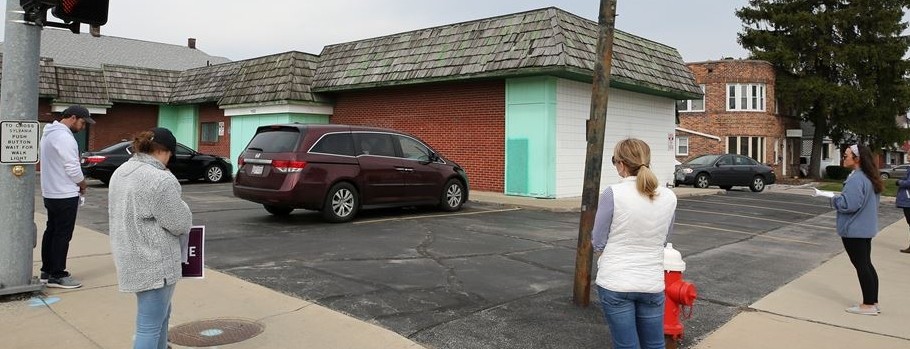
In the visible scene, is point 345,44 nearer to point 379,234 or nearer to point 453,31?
point 453,31

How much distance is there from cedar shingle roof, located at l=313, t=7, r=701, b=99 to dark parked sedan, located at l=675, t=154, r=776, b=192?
3588mm

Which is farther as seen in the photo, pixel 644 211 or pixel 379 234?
pixel 379 234

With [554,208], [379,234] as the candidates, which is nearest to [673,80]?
[554,208]

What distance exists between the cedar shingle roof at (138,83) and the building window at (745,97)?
2821 centimetres

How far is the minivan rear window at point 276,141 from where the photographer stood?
1029 cm

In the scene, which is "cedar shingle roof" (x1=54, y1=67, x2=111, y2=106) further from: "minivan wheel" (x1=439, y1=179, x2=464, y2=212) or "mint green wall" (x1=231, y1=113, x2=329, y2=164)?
"minivan wheel" (x1=439, y1=179, x2=464, y2=212)

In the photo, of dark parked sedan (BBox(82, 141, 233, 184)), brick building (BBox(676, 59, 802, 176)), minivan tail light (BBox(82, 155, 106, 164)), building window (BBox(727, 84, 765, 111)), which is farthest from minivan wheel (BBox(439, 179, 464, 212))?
building window (BBox(727, 84, 765, 111))

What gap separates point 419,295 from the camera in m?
5.89

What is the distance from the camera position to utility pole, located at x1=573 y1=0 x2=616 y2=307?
562 centimetres

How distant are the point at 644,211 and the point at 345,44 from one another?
18.4 meters

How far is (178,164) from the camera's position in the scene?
19.4 meters

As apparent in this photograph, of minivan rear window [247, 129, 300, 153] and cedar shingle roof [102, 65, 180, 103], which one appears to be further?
cedar shingle roof [102, 65, 180, 103]

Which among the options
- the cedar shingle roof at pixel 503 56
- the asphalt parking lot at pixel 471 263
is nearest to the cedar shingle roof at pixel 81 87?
the cedar shingle roof at pixel 503 56

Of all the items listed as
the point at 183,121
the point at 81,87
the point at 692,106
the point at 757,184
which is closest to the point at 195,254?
the point at 757,184
